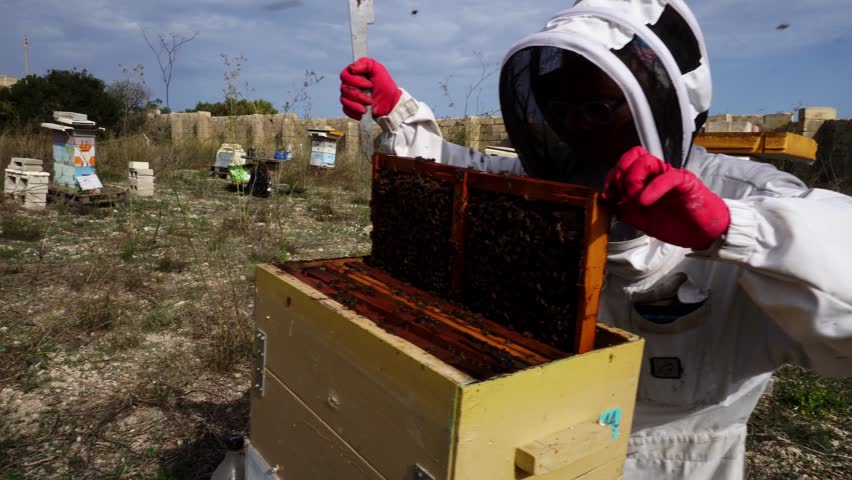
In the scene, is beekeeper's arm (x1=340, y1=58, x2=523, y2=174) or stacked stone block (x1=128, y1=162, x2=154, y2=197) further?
stacked stone block (x1=128, y1=162, x2=154, y2=197)

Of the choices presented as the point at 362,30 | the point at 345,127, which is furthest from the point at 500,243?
the point at 345,127

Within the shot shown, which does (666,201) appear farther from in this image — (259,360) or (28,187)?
(28,187)

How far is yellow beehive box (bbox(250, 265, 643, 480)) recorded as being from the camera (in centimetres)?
88

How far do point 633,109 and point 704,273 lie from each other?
0.48m

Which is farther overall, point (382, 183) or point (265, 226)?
point (265, 226)

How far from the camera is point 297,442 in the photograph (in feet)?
4.44

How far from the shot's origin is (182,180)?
1048 cm

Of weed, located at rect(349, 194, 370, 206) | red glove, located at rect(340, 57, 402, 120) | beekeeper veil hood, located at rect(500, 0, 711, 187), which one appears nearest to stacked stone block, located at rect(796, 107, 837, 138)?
weed, located at rect(349, 194, 370, 206)

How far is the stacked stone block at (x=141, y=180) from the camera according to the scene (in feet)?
25.9

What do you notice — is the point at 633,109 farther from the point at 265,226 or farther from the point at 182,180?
the point at 182,180

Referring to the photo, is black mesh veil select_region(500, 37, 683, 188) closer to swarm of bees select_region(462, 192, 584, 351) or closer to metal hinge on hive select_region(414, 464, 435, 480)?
swarm of bees select_region(462, 192, 584, 351)

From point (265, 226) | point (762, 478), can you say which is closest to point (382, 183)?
point (762, 478)

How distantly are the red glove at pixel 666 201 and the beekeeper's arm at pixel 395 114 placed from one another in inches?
37.8

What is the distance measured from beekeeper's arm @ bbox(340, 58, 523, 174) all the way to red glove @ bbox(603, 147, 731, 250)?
0.96 m
